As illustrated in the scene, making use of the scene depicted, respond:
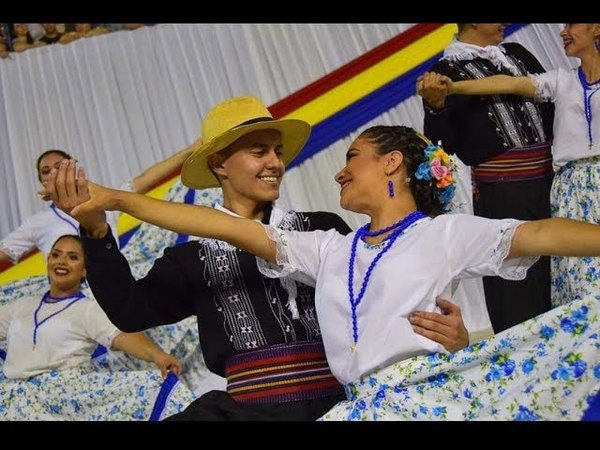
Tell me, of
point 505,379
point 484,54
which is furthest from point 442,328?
point 484,54

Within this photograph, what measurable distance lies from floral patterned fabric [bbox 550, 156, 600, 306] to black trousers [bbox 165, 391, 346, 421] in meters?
0.95

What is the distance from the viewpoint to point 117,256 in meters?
2.18

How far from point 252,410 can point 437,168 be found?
64 centimetres

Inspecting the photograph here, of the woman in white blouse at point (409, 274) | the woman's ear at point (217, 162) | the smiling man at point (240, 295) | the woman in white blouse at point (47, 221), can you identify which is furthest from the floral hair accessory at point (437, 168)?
the woman in white blouse at point (47, 221)

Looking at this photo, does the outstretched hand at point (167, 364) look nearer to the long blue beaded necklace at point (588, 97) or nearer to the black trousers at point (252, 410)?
the black trousers at point (252, 410)

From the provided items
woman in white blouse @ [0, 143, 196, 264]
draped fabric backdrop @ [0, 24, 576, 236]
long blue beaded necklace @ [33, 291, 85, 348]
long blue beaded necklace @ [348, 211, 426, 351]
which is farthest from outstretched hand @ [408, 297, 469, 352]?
draped fabric backdrop @ [0, 24, 576, 236]

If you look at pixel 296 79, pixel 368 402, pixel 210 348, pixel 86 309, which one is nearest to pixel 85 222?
pixel 210 348

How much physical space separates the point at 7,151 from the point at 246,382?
10.6 feet

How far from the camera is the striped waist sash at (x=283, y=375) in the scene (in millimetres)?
2176

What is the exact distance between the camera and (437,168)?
2139 millimetres

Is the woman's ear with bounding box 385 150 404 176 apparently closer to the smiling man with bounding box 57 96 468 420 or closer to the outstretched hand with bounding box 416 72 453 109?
the smiling man with bounding box 57 96 468 420

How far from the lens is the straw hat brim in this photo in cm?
235

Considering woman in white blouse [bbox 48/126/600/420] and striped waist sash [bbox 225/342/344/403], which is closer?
woman in white blouse [bbox 48/126/600/420]

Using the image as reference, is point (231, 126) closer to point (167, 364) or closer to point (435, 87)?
point (435, 87)
